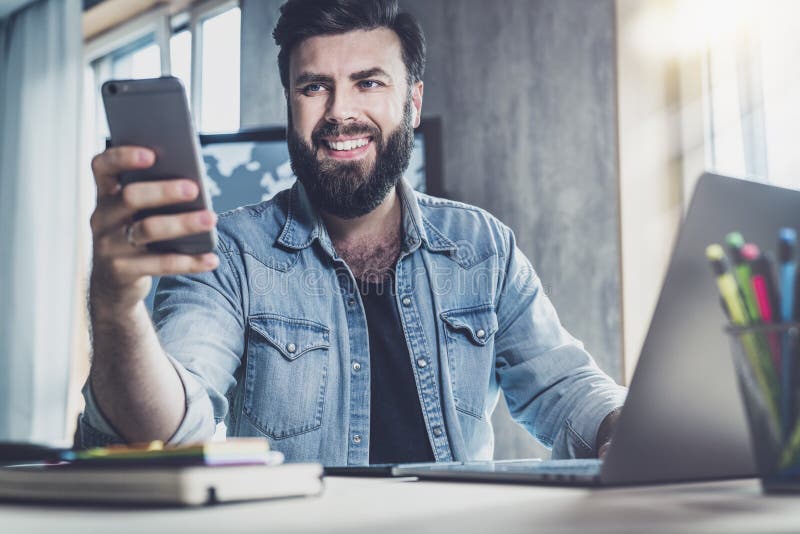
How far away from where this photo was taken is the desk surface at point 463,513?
473 millimetres

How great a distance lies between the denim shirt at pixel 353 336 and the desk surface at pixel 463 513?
62 cm

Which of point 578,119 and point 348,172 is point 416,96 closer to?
point 348,172

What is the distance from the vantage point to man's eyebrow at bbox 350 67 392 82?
1.79 metres

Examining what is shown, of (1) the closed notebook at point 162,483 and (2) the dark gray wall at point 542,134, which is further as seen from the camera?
(2) the dark gray wall at point 542,134

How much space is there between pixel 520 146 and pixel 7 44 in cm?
308

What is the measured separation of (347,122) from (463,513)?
1306 mm

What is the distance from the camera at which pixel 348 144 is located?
1792 mm

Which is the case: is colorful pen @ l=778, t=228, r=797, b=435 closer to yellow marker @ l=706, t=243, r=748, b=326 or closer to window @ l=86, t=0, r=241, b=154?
yellow marker @ l=706, t=243, r=748, b=326

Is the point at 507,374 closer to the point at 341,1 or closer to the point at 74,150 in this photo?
the point at 341,1

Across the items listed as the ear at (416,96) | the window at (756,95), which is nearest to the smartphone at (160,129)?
the ear at (416,96)

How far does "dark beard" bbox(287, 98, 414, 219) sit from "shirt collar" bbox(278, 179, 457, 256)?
0.13 feet

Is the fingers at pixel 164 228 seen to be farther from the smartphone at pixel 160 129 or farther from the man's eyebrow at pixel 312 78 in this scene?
the man's eyebrow at pixel 312 78

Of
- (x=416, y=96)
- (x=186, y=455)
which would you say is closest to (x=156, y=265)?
(x=186, y=455)

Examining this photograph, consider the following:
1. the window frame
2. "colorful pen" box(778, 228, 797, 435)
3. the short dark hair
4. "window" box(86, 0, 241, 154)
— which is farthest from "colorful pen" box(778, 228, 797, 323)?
the window frame
